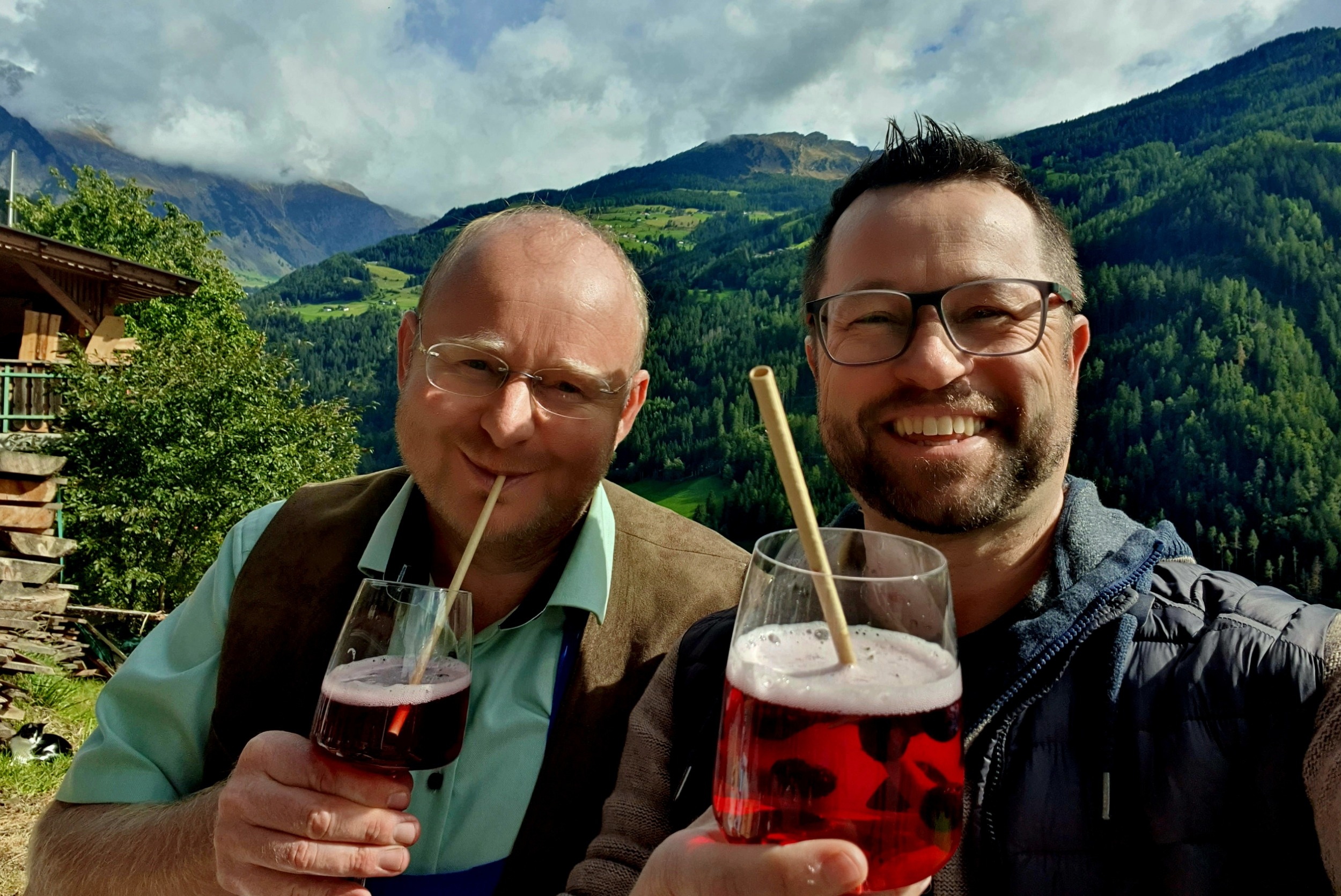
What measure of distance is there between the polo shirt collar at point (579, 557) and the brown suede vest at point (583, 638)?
0.05m

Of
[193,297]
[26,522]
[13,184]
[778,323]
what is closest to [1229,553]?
[26,522]

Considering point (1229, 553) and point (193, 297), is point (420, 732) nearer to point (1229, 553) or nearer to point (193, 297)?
point (1229, 553)

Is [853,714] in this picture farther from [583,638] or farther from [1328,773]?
[583,638]

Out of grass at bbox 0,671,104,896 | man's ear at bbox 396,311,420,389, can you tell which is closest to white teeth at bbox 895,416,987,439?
man's ear at bbox 396,311,420,389

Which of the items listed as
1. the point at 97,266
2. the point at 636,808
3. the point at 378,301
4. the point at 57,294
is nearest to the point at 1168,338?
the point at 97,266

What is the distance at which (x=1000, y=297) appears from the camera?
72.1 inches

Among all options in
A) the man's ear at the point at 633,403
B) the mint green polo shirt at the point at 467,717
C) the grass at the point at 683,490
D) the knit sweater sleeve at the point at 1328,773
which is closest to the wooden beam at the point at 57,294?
the mint green polo shirt at the point at 467,717

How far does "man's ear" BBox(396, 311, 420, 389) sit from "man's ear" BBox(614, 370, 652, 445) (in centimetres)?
63

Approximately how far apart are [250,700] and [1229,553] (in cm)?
3226

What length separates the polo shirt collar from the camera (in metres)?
2.21

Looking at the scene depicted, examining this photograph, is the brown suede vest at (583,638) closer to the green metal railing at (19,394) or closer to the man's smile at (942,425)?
the man's smile at (942,425)

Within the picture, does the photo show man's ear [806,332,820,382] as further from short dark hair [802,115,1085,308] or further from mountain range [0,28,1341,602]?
mountain range [0,28,1341,602]

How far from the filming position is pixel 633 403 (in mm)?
2473

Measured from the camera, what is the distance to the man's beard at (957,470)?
1.71 metres
